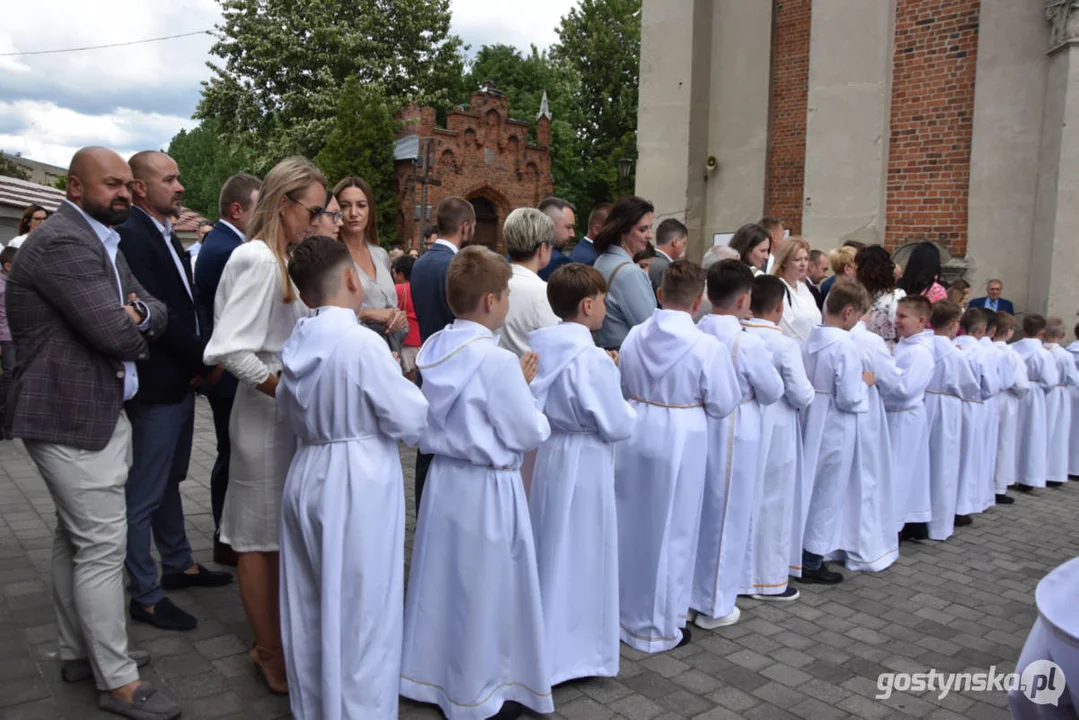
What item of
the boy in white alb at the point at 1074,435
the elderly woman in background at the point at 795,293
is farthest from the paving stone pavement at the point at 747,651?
the boy in white alb at the point at 1074,435

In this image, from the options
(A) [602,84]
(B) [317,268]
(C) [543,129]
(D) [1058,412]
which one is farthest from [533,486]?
(A) [602,84]

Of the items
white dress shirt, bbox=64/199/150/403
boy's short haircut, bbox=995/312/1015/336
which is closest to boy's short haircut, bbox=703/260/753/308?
white dress shirt, bbox=64/199/150/403

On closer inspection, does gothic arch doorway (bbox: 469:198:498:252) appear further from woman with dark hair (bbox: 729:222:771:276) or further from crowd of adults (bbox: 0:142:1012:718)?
crowd of adults (bbox: 0:142:1012:718)

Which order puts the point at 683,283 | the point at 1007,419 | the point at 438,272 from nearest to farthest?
the point at 683,283
the point at 438,272
the point at 1007,419

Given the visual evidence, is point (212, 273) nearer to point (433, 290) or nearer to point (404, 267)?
point (433, 290)

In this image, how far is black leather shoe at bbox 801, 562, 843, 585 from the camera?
5.39 meters

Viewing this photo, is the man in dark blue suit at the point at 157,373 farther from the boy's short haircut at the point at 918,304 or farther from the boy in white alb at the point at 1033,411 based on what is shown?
the boy in white alb at the point at 1033,411

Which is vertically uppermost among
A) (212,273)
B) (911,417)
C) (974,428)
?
(212,273)

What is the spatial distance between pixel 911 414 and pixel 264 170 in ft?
96.1

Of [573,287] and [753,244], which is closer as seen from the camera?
[573,287]

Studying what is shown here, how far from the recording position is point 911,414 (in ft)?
20.6

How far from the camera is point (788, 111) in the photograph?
13.4m

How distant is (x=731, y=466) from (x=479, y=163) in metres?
29.8

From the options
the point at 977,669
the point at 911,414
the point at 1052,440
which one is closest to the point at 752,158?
the point at 1052,440
